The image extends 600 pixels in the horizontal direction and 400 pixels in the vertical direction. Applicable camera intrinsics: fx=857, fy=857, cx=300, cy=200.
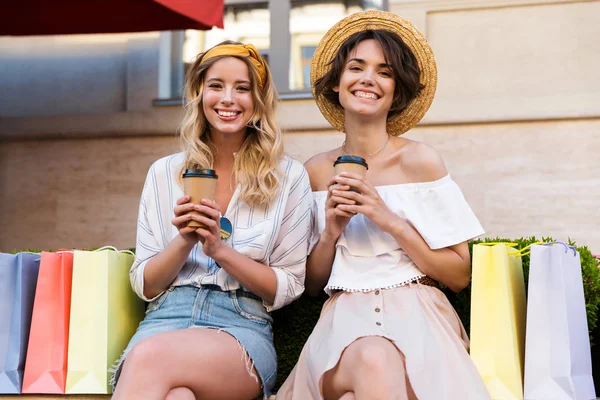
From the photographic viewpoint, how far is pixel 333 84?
372 centimetres

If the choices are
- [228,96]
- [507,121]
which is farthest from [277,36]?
[228,96]

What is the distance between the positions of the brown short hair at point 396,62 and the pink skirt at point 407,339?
84 centimetres

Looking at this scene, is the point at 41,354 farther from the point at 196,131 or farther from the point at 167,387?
the point at 196,131

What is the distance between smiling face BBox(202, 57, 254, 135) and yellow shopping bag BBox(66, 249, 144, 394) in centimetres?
70

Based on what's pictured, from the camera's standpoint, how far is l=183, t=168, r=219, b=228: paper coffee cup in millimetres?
2920

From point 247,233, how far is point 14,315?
103 centimetres

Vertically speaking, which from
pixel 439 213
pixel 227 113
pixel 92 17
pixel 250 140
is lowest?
pixel 439 213

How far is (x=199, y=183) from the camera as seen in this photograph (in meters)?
2.92

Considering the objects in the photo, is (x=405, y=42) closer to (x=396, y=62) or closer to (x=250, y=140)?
(x=396, y=62)

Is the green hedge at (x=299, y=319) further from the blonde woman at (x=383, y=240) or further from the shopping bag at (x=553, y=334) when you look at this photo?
the shopping bag at (x=553, y=334)

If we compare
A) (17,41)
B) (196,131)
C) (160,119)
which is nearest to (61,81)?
(17,41)

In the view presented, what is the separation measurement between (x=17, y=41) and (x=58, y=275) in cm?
424

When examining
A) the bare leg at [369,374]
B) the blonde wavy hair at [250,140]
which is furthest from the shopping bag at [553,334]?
the blonde wavy hair at [250,140]

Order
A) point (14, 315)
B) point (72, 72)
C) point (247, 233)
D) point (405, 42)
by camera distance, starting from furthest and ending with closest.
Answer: point (72, 72)
point (405, 42)
point (14, 315)
point (247, 233)
